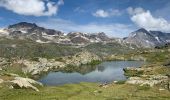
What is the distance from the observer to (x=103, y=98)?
81375 mm

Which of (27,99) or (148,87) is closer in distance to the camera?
(27,99)

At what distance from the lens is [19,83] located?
11012cm

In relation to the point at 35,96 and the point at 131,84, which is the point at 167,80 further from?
the point at 35,96

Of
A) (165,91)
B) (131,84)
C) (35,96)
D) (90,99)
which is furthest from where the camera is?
(131,84)

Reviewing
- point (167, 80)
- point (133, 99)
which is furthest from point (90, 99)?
point (167, 80)

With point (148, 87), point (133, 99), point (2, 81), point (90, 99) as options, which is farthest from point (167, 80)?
point (2, 81)

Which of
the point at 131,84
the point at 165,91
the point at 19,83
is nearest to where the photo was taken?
the point at 165,91

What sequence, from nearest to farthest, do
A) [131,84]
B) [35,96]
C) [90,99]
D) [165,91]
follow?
[90,99] → [35,96] → [165,91] → [131,84]

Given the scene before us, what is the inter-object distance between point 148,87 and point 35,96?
46.7 meters

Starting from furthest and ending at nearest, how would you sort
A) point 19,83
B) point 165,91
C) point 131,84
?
1. point 131,84
2. point 19,83
3. point 165,91

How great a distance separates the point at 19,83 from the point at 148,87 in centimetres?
4846

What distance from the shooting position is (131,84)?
4791 inches

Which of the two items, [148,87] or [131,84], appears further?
[131,84]

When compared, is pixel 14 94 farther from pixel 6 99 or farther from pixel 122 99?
pixel 122 99
